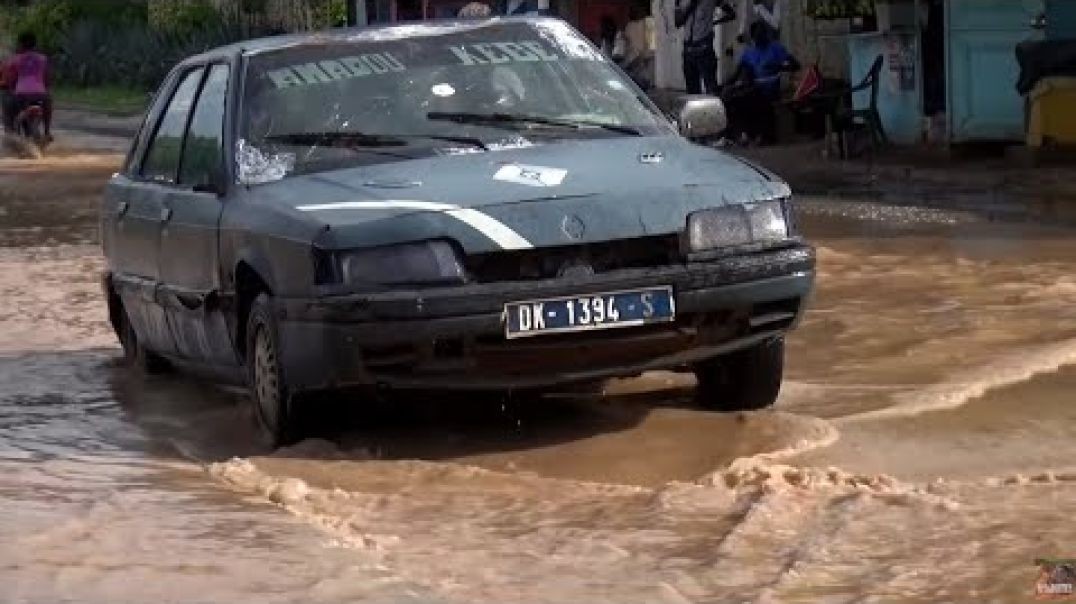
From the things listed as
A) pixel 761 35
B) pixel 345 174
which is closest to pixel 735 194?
pixel 345 174

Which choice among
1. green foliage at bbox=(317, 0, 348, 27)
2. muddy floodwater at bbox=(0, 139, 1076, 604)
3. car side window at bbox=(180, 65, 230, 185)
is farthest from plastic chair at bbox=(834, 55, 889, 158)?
green foliage at bbox=(317, 0, 348, 27)

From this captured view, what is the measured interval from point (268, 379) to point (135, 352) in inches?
101

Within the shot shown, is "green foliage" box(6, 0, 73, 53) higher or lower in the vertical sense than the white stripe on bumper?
lower

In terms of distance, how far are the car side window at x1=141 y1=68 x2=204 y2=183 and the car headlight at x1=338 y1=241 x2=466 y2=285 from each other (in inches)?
80.3

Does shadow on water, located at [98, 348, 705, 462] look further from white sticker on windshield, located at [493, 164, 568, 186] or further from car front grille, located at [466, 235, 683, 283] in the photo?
white sticker on windshield, located at [493, 164, 568, 186]

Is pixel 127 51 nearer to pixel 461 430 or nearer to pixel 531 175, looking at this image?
pixel 461 430

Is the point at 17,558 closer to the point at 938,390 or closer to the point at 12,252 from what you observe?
the point at 938,390

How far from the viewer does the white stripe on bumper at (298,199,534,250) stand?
656 centimetres

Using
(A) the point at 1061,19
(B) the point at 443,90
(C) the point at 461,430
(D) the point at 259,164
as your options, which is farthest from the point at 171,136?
(A) the point at 1061,19

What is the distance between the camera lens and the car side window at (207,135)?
25.6 feet

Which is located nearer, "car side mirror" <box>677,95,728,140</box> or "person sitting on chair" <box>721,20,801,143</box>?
"car side mirror" <box>677,95,728,140</box>

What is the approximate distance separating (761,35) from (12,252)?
9.36m

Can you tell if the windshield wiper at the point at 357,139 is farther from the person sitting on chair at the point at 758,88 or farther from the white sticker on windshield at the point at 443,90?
the person sitting on chair at the point at 758,88

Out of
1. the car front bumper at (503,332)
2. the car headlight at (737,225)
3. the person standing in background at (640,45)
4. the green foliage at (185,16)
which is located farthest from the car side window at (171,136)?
the green foliage at (185,16)
